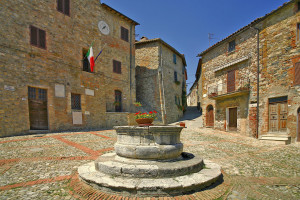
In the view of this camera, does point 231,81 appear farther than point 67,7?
Yes

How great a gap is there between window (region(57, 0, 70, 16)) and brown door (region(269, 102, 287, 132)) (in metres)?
Answer: 16.9

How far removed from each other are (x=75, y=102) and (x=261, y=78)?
14.4 metres

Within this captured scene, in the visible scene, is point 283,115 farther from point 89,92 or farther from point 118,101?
point 89,92

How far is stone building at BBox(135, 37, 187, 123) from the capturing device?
779 inches

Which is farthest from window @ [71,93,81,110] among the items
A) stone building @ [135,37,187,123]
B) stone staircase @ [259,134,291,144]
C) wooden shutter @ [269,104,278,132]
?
wooden shutter @ [269,104,278,132]

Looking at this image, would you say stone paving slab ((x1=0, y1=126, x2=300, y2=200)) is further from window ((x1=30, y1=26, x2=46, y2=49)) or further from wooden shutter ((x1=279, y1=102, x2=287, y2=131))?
window ((x1=30, y1=26, x2=46, y2=49))

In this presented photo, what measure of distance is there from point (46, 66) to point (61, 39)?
2.58 metres

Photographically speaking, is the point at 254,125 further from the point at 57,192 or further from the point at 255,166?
the point at 57,192

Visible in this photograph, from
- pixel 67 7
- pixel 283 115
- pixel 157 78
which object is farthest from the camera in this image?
pixel 157 78

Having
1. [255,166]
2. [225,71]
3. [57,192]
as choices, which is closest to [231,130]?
[225,71]

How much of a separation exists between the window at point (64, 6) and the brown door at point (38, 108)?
21.7ft

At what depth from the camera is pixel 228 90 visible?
13758 mm

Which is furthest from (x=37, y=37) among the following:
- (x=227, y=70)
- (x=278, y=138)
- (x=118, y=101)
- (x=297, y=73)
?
(x=278, y=138)

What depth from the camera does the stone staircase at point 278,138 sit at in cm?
923
